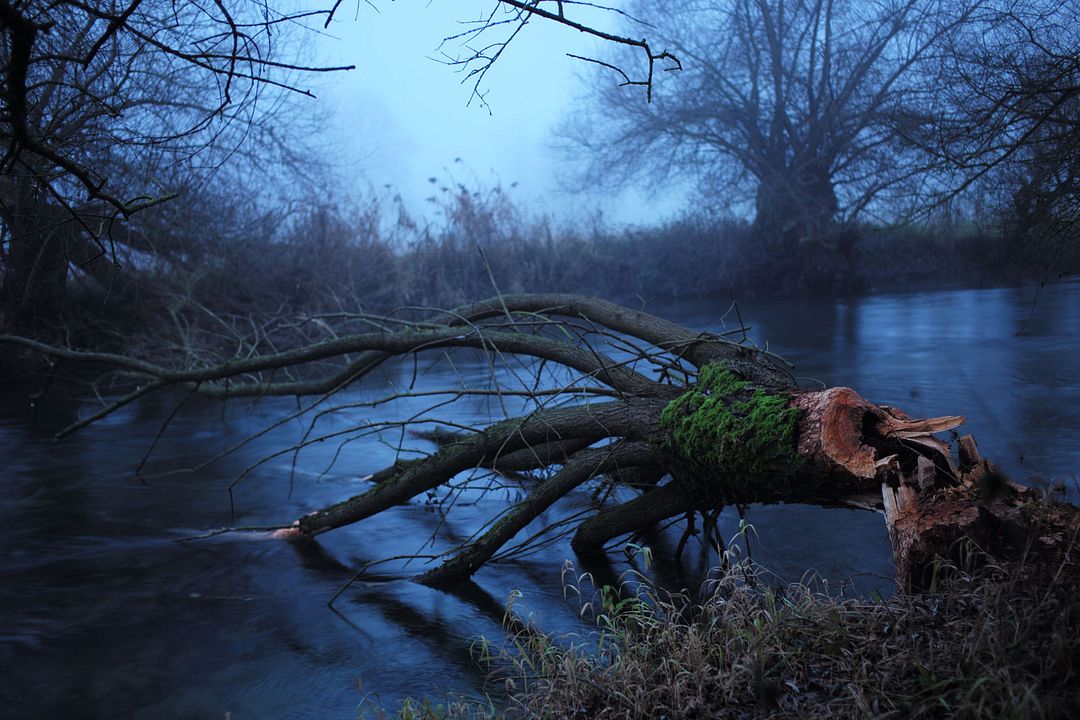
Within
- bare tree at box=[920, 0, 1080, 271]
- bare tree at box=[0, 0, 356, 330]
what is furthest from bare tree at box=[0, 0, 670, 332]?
bare tree at box=[920, 0, 1080, 271]

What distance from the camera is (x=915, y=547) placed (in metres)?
3.84

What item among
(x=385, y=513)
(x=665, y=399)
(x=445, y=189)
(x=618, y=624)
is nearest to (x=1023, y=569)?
(x=618, y=624)

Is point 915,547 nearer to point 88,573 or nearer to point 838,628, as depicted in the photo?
point 838,628

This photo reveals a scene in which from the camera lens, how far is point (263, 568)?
6348mm

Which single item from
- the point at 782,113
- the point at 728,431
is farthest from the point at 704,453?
the point at 782,113

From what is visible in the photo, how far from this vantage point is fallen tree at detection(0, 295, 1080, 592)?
152 inches

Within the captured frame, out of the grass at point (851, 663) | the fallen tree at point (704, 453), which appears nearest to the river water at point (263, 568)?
the fallen tree at point (704, 453)

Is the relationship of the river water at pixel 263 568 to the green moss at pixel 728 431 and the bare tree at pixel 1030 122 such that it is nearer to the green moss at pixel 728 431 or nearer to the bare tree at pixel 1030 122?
the green moss at pixel 728 431

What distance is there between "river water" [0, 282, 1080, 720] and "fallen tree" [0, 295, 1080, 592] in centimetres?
44

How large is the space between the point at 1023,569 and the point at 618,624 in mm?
2179

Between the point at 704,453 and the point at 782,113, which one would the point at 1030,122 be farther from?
the point at 782,113

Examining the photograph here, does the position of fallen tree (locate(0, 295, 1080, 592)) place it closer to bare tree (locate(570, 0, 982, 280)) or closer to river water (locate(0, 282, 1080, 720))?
river water (locate(0, 282, 1080, 720))

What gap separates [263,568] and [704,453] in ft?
10.5

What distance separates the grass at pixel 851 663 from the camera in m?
2.74
